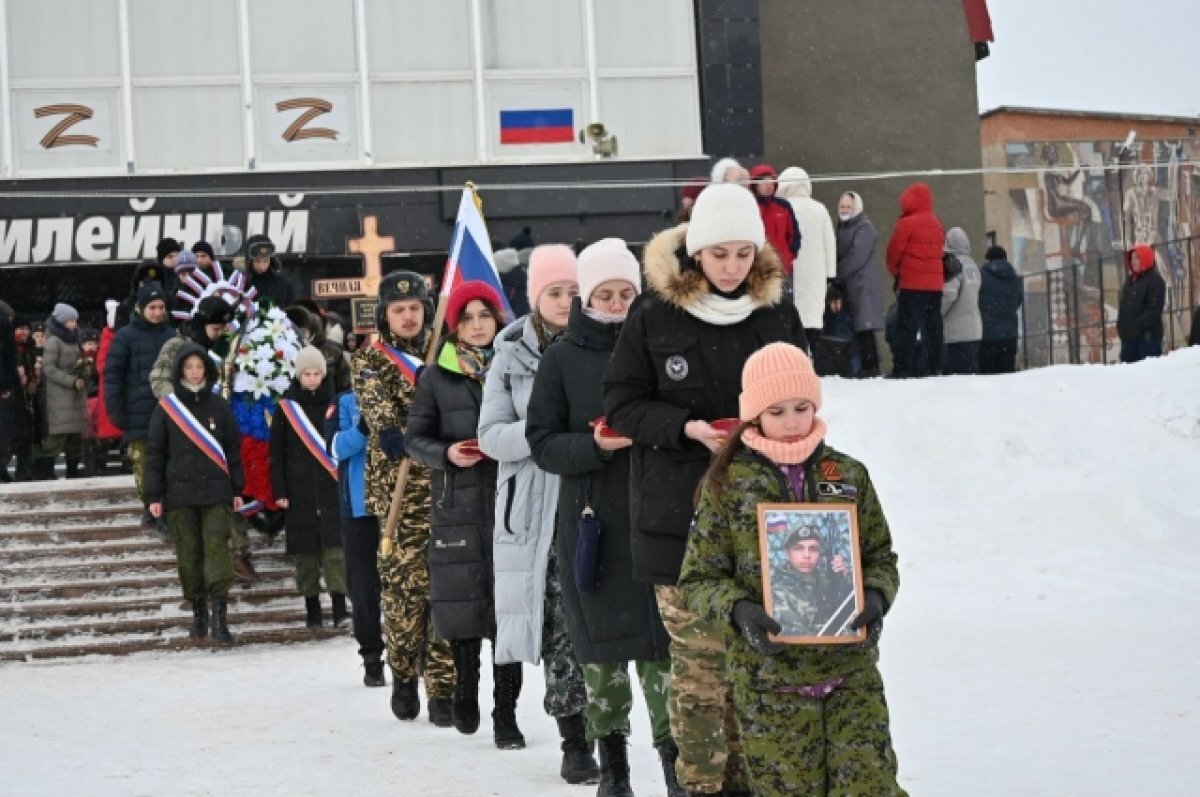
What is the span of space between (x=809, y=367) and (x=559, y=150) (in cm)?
1806

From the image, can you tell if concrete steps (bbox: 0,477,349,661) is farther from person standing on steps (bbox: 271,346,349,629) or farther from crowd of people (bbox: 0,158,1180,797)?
person standing on steps (bbox: 271,346,349,629)

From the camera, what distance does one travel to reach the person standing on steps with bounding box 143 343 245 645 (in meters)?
14.1


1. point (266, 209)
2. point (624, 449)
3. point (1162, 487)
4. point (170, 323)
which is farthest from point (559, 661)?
point (266, 209)

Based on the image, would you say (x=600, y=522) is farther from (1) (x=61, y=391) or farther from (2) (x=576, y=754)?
(1) (x=61, y=391)

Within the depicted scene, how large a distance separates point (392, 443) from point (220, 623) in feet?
15.4

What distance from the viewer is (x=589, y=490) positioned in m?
7.38

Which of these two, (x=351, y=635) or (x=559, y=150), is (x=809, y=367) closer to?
(x=351, y=635)

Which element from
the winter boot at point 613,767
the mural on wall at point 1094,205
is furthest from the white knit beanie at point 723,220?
the mural on wall at point 1094,205

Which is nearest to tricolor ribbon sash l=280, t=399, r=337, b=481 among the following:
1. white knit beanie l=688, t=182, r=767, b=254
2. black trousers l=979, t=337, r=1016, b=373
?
white knit beanie l=688, t=182, r=767, b=254

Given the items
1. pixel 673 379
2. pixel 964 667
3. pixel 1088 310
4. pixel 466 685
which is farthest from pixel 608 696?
pixel 1088 310

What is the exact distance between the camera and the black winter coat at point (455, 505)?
9156 mm

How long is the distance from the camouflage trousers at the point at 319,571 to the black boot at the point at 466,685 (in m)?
4.88

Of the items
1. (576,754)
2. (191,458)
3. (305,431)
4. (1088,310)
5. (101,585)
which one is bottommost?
(576,754)

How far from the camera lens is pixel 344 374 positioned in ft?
48.6
